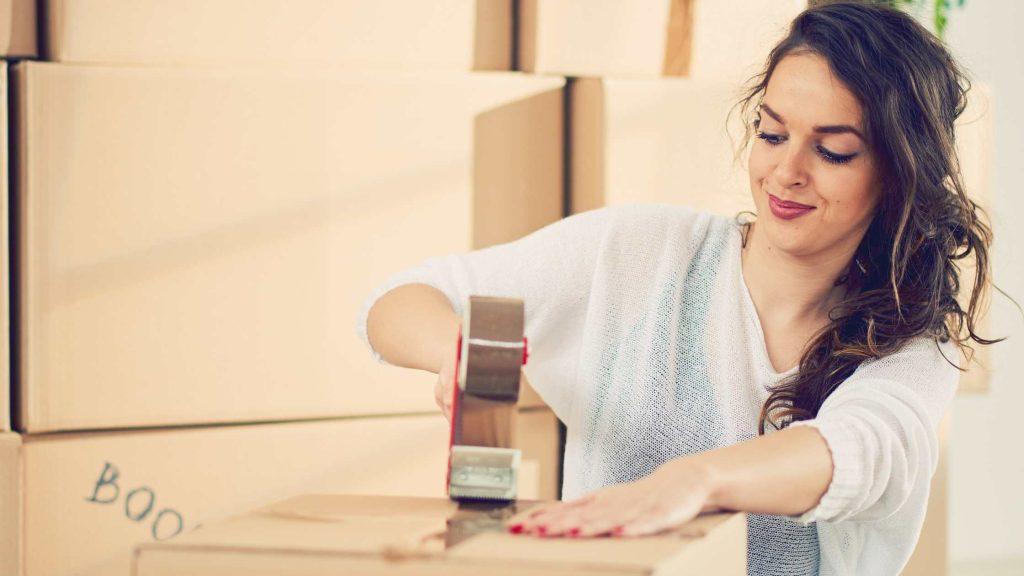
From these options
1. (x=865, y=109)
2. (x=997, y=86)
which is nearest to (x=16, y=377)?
(x=865, y=109)

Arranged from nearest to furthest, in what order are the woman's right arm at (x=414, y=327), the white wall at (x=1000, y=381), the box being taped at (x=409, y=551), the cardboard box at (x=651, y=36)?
the box being taped at (x=409, y=551) → the woman's right arm at (x=414, y=327) → the cardboard box at (x=651, y=36) → the white wall at (x=1000, y=381)

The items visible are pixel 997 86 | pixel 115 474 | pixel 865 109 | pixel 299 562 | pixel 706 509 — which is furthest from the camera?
pixel 997 86

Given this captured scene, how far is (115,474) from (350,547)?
60 cm

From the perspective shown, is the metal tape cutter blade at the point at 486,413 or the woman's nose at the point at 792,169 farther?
the woman's nose at the point at 792,169

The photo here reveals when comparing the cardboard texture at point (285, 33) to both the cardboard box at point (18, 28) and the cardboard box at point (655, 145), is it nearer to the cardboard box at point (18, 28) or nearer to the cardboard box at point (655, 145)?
the cardboard box at point (18, 28)

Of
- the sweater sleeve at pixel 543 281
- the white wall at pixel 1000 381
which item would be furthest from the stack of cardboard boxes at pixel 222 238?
the white wall at pixel 1000 381

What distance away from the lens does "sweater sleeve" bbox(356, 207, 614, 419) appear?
1047mm

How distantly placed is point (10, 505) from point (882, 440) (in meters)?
0.75

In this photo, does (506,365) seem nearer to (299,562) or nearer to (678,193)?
(299,562)

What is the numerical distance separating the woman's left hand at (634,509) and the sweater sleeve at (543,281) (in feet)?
1.26

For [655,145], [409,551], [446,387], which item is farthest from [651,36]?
[409,551]

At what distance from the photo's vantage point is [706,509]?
692 mm

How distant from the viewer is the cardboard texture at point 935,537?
140cm

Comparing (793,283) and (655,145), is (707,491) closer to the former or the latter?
(793,283)
